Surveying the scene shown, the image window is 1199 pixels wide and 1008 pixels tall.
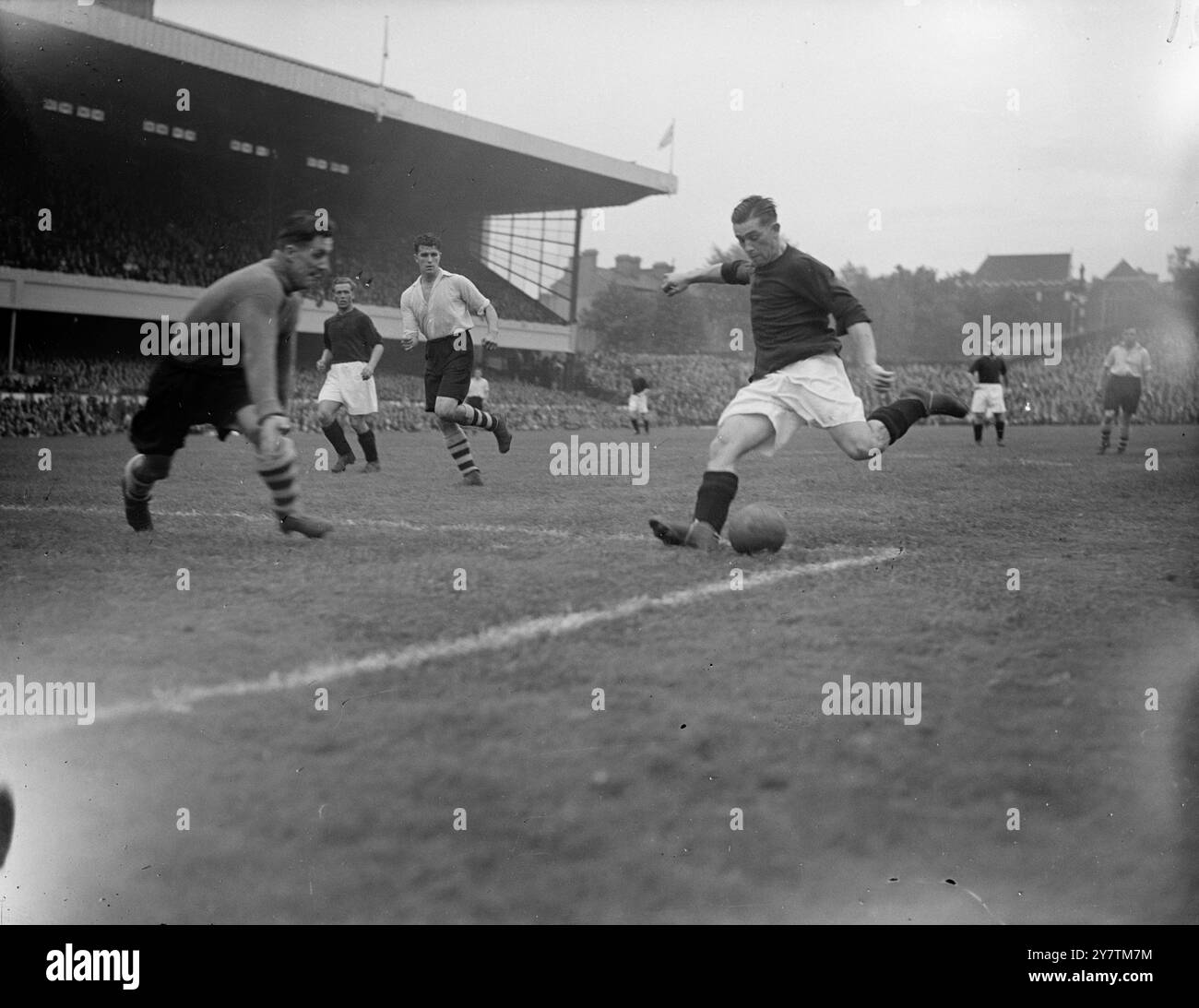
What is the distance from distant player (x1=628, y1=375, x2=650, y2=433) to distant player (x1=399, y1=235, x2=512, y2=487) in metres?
2.09

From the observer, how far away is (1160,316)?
13.3ft

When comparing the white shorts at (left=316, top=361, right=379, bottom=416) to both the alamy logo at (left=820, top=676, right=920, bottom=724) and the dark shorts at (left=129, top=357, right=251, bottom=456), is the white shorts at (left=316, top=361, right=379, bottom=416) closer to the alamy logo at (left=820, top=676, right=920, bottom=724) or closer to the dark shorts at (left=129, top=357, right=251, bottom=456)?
the dark shorts at (left=129, top=357, right=251, bottom=456)

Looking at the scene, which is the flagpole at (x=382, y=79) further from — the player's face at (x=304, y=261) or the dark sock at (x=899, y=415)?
the dark sock at (x=899, y=415)

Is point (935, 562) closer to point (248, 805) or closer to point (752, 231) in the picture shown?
point (752, 231)

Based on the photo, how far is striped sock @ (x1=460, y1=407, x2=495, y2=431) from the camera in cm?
691

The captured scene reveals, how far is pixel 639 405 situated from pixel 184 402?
652 cm

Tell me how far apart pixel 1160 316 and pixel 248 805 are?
3.70 m

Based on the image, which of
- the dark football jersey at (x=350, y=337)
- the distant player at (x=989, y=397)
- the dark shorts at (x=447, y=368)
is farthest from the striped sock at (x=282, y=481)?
the distant player at (x=989, y=397)

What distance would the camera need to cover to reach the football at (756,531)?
4.52 meters

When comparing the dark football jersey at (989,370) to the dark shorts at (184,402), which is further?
the dark football jersey at (989,370)

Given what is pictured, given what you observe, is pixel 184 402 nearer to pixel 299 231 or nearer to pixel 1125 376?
pixel 299 231
